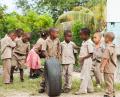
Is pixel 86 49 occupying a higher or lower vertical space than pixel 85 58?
higher

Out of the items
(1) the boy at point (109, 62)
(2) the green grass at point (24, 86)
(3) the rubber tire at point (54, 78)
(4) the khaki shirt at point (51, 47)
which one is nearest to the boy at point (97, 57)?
(4) the khaki shirt at point (51, 47)

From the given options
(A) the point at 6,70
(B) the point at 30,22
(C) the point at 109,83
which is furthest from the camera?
(B) the point at 30,22

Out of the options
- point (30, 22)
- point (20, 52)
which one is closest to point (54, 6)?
point (30, 22)

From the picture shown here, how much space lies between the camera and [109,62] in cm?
1046

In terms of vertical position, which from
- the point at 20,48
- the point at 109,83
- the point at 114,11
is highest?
the point at 114,11

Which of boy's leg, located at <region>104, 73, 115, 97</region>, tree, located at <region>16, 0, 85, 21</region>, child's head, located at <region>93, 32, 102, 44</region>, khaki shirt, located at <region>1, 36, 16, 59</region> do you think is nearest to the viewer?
Result: boy's leg, located at <region>104, 73, 115, 97</region>

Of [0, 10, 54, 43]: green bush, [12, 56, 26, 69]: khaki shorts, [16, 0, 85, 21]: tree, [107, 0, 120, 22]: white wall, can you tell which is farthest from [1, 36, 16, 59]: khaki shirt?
[16, 0, 85, 21]: tree

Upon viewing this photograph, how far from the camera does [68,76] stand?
38.5ft

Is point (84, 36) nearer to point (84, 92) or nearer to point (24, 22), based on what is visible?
point (84, 92)

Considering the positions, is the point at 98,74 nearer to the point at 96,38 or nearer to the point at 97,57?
the point at 97,57

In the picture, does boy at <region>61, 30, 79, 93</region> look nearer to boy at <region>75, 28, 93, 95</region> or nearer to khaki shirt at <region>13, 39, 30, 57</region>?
boy at <region>75, 28, 93, 95</region>

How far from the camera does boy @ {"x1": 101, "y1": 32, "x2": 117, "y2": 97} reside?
1030cm

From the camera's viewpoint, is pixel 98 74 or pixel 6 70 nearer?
pixel 98 74

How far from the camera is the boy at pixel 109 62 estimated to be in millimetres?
10297
